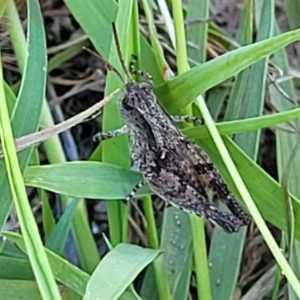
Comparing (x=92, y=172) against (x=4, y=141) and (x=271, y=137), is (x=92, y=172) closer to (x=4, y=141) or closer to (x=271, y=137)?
(x=4, y=141)

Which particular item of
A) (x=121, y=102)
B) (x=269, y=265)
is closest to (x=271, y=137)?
(x=269, y=265)

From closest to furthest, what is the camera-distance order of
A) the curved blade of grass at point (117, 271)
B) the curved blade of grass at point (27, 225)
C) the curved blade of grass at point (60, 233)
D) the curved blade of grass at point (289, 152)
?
the curved blade of grass at point (27, 225)
the curved blade of grass at point (117, 271)
the curved blade of grass at point (289, 152)
the curved blade of grass at point (60, 233)

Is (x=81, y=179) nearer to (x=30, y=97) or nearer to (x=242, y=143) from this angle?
(x=30, y=97)

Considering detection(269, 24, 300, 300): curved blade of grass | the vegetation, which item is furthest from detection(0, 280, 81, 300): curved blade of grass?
detection(269, 24, 300, 300): curved blade of grass

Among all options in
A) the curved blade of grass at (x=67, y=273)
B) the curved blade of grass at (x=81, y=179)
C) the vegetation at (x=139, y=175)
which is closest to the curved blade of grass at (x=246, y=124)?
the vegetation at (x=139, y=175)

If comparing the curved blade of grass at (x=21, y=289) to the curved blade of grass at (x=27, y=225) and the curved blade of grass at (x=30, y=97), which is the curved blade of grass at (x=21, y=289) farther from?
the curved blade of grass at (x=27, y=225)

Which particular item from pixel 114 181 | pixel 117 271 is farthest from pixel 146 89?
pixel 117 271

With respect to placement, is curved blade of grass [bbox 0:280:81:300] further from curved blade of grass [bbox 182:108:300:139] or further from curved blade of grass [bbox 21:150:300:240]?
curved blade of grass [bbox 182:108:300:139]
